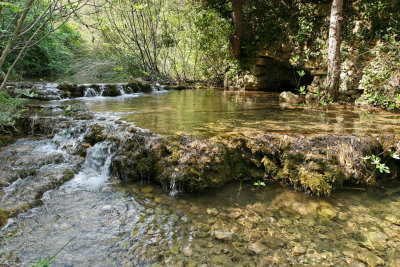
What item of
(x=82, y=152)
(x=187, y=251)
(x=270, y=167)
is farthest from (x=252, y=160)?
(x=82, y=152)

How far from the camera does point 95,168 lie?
4.60 meters

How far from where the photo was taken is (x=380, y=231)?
113 inches

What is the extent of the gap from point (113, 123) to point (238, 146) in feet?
9.40

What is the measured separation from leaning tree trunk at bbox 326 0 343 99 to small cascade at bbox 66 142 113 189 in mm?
6495

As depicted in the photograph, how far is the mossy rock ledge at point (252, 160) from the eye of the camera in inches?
148

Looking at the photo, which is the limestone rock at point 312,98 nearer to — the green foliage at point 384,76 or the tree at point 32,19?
the green foliage at point 384,76

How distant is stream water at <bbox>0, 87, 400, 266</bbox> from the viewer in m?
2.51

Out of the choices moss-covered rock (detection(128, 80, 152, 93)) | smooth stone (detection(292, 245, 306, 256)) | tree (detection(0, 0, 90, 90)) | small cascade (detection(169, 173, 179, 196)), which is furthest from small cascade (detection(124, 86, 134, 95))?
smooth stone (detection(292, 245, 306, 256))

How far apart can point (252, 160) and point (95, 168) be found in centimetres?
284

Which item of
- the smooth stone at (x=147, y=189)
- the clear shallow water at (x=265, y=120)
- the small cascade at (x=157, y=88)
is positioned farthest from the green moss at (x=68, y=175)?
the small cascade at (x=157, y=88)

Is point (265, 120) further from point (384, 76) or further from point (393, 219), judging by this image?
point (384, 76)

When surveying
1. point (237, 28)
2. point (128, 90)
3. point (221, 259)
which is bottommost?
point (221, 259)

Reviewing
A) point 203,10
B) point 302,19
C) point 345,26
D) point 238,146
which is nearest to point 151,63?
point 203,10

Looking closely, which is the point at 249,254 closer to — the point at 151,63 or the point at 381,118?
the point at 381,118
